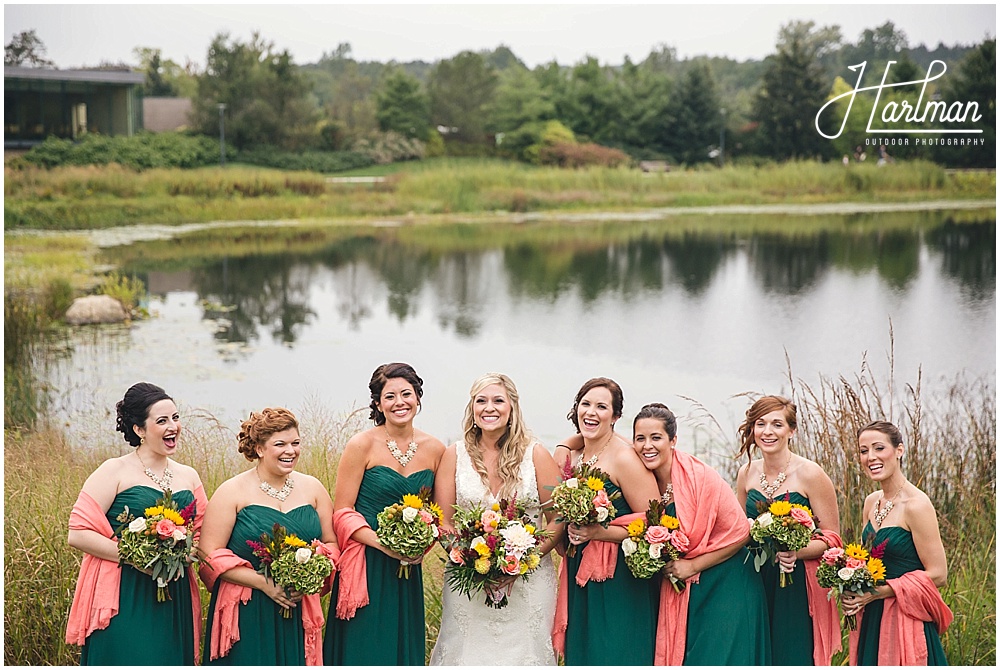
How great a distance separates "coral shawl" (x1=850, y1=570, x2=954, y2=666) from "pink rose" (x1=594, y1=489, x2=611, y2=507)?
125cm

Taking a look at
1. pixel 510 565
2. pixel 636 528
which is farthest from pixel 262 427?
pixel 636 528

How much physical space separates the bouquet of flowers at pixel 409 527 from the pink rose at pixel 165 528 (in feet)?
2.77

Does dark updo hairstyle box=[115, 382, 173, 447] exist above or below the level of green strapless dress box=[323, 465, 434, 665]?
above

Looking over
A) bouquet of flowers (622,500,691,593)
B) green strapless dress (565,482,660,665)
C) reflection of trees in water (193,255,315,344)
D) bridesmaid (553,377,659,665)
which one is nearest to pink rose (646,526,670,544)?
bouquet of flowers (622,500,691,593)

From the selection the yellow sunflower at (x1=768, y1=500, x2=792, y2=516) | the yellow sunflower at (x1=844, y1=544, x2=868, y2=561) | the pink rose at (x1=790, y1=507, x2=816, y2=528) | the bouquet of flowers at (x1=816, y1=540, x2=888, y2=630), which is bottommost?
the bouquet of flowers at (x1=816, y1=540, x2=888, y2=630)

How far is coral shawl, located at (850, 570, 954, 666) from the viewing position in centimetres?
421

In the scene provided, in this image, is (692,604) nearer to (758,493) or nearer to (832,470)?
(758,493)

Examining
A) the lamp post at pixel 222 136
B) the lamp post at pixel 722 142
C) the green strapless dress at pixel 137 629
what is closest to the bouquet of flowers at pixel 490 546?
the green strapless dress at pixel 137 629

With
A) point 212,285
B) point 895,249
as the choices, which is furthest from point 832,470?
point 212,285

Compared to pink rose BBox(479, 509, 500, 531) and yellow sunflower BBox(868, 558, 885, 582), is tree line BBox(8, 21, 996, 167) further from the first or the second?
pink rose BBox(479, 509, 500, 531)

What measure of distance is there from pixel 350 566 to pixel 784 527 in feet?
6.26

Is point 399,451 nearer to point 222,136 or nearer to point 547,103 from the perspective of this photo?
point 222,136

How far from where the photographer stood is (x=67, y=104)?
11.3 meters

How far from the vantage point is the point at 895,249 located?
13008mm
